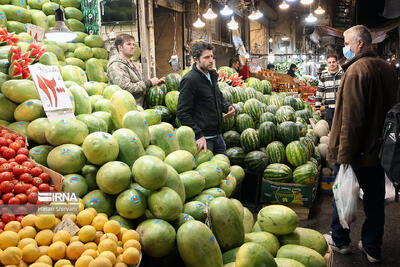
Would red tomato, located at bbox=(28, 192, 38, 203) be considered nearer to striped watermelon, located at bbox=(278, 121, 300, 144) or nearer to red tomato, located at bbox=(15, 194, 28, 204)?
red tomato, located at bbox=(15, 194, 28, 204)

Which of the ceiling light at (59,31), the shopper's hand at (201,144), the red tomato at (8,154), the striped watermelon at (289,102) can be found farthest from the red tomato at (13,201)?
the striped watermelon at (289,102)

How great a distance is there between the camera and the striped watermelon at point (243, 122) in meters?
4.63

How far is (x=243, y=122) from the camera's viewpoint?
462cm

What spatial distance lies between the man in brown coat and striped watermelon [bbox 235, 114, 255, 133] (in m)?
1.81

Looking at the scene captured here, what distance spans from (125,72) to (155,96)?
52 centimetres

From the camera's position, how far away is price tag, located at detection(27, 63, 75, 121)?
83.6 inches

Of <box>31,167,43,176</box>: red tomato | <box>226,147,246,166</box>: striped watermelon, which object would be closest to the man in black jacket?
<box>226,147,246,166</box>: striped watermelon

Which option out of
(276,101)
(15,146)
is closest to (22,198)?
(15,146)

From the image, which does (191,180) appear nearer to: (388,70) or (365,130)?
(365,130)

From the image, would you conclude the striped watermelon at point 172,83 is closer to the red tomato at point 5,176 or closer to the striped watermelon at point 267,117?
the striped watermelon at point 267,117

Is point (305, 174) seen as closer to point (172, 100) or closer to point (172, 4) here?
point (172, 100)

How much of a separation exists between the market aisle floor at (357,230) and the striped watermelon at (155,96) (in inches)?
99.1

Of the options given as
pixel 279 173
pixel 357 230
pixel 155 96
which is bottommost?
pixel 357 230

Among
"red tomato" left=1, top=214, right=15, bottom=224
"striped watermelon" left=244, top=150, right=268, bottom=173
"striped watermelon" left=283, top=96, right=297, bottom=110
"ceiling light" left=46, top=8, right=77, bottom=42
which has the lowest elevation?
"striped watermelon" left=244, top=150, right=268, bottom=173
